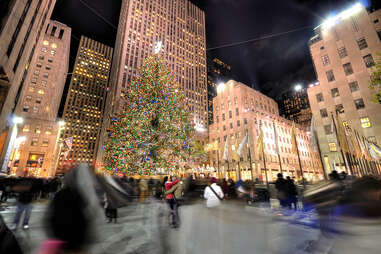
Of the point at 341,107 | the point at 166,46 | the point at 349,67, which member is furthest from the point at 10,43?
the point at 166,46

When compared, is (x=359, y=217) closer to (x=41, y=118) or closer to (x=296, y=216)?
(x=296, y=216)

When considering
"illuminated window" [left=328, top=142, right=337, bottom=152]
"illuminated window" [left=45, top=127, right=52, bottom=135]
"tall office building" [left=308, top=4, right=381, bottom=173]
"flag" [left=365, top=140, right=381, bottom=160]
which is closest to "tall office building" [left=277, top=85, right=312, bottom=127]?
"tall office building" [left=308, top=4, right=381, bottom=173]

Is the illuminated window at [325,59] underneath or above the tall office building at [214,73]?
underneath

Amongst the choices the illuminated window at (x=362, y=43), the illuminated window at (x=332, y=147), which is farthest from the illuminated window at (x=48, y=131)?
the illuminated window at (x=362, y=43)

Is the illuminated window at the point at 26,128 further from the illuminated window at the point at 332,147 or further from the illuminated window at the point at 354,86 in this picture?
the illuminated window at the point at 354,86

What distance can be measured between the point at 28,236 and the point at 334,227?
9529 millimetres

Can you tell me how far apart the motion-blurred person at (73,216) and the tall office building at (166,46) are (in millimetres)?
60165

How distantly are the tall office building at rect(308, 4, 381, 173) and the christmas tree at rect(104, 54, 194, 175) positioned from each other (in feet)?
75.4

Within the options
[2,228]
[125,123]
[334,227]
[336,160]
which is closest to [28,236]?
[2,228]

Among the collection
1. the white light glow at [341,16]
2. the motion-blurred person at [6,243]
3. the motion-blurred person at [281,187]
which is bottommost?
the motion-blurred person at [6,243]

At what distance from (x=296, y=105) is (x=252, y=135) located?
85.3 metres

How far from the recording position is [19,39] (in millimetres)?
18703

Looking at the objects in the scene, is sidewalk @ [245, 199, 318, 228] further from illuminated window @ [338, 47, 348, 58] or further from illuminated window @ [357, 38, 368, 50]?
illuminated window @ [357, 38, 368, 50]

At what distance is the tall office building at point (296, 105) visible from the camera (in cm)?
10256
